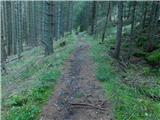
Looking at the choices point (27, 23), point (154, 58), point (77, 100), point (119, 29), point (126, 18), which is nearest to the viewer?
point (77, 100)

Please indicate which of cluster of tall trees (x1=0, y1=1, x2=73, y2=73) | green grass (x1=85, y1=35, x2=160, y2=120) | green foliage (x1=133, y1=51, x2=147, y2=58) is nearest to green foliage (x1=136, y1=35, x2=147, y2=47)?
green foliage (x1=133, y1=51, x2=147, y2=58)

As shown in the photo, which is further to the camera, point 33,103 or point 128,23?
point 128,23

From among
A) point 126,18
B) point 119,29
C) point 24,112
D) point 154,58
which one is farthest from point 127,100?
point 126,18

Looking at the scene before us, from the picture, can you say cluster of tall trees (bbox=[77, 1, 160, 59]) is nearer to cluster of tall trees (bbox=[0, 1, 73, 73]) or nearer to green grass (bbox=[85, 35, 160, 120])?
cluster of tall trees (bbox=[0, 1, 73, 73])

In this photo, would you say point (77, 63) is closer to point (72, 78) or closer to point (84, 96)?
point (72, 78)

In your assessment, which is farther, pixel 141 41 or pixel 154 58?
pixel 141 41

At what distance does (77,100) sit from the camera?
8.88 m

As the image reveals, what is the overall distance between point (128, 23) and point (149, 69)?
71.6ft

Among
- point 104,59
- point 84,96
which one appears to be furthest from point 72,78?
point 104,59

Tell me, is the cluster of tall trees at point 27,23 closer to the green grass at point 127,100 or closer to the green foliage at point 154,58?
the green foliage at point 154,58

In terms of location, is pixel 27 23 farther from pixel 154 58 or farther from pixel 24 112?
pixel 24 112

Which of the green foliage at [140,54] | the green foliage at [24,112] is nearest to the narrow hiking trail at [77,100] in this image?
the green foliage at [24,112]

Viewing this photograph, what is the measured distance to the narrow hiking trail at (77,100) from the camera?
791 cm

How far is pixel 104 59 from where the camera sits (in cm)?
1562
